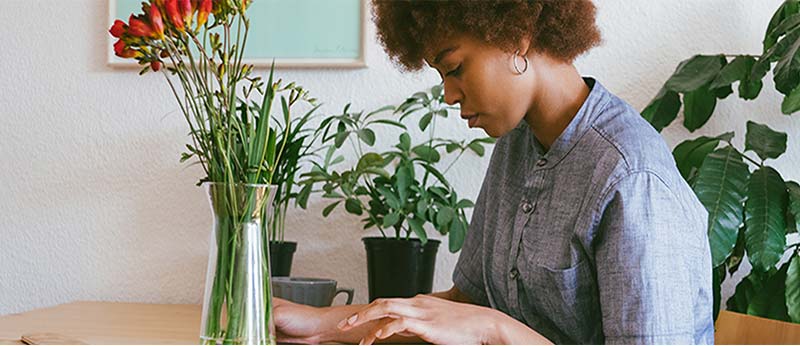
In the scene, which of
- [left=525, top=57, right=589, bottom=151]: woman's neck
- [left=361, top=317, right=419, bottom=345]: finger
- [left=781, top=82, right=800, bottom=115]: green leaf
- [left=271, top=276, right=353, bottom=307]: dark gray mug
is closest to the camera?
[left=361, top=317, right=419, bottom=345]: finger

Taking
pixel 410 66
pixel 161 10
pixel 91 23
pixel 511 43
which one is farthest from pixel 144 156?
pixel 161 10

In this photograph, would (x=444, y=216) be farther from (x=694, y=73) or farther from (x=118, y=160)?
(x=118, y=160)

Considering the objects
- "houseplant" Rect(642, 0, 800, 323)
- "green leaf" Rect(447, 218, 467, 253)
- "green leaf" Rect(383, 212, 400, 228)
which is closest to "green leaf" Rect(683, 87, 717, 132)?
"houseplant" Rect(642, 0, 800, 323)

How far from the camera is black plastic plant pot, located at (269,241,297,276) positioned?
1.79m

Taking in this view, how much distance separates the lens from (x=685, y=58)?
6.44 feet

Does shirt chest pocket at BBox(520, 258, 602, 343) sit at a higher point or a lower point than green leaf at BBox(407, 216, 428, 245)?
lower

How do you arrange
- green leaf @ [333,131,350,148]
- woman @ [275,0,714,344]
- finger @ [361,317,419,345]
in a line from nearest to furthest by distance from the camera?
finger @ [361,317,419,345], woman @ [275,0,714,344], green leaf @ [333,131,350,148]

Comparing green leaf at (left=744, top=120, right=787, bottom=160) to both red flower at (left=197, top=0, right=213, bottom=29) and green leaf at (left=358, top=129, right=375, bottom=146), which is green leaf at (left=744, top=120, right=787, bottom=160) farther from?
red flower at (left=197, top=0, right=213, bottom=29)

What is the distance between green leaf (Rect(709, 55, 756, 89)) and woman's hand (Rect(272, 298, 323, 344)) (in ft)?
2.90

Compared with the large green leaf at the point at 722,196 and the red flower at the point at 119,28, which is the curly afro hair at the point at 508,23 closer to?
the large green leaf at the point at 722,196

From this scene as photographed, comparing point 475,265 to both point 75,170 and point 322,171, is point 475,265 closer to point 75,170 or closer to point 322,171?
point 322,171

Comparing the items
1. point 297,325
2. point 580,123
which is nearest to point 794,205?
point 580,123

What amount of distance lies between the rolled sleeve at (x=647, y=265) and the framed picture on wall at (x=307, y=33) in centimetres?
99

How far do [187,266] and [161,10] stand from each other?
1296 millimetres
